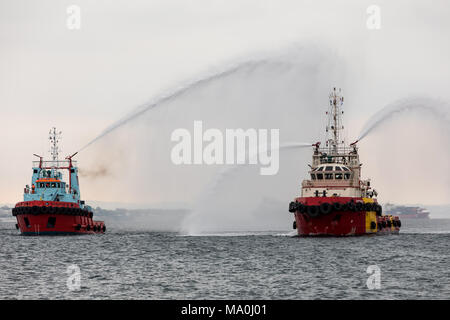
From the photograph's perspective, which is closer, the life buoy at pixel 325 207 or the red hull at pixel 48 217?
the life buoy at pixel 325 207

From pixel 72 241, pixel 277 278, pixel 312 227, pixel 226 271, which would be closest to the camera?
pixel 277 278

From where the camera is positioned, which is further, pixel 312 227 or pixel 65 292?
pixel 312 227

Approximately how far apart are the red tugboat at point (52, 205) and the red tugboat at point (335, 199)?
34.4 meters

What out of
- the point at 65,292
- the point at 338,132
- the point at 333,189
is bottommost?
the point at 65,292

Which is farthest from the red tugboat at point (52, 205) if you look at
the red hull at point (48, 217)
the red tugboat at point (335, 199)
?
the red tugboat at point (335, 199)

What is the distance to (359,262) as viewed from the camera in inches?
2217

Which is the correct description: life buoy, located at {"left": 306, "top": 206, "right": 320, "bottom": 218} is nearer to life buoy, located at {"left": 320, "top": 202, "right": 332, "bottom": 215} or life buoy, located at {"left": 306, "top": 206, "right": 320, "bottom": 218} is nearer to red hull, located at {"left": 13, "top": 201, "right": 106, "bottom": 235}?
life buoy, located at {"left": 320, "top": 202, "right": 332, "bottom": 215}

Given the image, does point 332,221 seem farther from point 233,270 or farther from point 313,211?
point 233,270

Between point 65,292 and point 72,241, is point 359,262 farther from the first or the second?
point 72,241

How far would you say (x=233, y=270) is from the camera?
2064 inches

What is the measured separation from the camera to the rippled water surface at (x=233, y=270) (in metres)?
42.0

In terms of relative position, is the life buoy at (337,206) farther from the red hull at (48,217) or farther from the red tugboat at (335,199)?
the red hull at (48,217)
